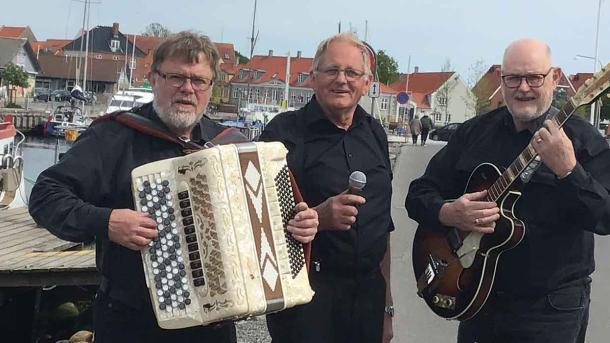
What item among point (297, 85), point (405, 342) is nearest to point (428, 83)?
point (297, 85)

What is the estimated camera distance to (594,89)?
3.10 meters

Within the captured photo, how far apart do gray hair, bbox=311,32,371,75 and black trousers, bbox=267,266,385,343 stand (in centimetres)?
107

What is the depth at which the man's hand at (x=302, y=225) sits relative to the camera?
301cm

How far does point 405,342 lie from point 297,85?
247ft

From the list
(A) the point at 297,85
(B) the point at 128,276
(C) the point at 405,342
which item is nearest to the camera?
(B) the point at 128,276

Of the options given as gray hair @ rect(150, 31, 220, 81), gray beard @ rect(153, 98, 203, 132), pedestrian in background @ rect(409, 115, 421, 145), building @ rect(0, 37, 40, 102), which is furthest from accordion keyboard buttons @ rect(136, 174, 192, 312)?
building @ rect(0, 37, 40, 102)

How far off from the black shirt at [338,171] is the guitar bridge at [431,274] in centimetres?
26

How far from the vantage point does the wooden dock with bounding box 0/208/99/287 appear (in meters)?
6.00

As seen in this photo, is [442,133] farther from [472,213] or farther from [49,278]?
[472,213]

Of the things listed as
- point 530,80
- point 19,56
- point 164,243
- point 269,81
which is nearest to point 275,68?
point 269,81

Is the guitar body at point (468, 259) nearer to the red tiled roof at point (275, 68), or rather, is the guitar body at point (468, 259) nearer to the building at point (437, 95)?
the building at point (437, 95)

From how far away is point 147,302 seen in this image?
3182 millimetres

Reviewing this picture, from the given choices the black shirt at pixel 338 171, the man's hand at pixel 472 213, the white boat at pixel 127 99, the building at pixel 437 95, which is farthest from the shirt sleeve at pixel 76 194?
the building at pixel 437 95

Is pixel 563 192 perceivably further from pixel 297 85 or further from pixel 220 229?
pixel 297 85
